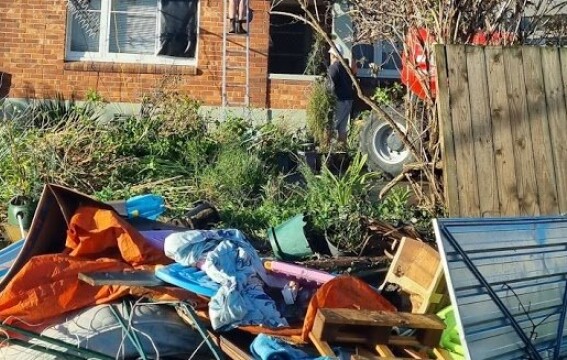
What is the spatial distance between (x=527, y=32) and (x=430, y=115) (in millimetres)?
1112

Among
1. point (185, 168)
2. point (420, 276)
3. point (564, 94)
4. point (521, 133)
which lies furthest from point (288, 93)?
point (420, 276)

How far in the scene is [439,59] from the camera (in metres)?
6.53

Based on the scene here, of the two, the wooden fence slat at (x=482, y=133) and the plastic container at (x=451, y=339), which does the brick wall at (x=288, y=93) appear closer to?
the wooden fence slat at (x=482, y=133)

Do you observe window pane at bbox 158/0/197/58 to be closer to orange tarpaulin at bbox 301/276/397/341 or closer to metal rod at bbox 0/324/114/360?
orange tarpaulin at bbox 301/276/397/341

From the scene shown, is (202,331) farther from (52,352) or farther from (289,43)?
(289,43)

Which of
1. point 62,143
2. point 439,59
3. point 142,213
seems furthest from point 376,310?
point 62,143

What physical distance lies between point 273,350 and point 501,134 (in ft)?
8.60

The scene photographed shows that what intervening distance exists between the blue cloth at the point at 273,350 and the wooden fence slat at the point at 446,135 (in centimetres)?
190

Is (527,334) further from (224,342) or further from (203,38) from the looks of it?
(203,38)

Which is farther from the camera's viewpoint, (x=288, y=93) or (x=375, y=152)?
(x=288, y=93)

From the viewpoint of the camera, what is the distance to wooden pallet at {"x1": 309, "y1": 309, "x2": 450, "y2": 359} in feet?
16.6

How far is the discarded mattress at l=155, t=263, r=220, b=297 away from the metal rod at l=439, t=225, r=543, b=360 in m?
1.67

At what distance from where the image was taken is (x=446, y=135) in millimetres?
6508

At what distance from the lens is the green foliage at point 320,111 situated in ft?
41.3
